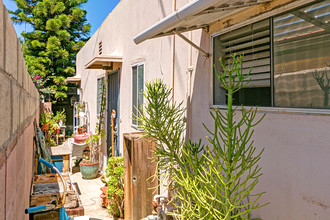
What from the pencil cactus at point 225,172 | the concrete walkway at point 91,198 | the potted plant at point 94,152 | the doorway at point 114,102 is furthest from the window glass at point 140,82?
the pencil cactus at point 225,172

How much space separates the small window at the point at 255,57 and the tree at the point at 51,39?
56.6ft

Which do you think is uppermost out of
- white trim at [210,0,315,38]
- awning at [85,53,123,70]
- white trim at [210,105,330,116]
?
awning at [85,53,123,70]

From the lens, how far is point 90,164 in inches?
330

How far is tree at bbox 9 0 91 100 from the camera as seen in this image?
1878 cm

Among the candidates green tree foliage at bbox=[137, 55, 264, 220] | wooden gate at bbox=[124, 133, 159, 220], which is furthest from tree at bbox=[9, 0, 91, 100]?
green tree foliage at bbox=[137, 55, 264, 220]

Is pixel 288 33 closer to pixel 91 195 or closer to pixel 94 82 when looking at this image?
pixel 91 195

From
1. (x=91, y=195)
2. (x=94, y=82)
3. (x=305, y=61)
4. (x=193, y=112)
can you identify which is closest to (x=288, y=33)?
(x=305, y=61)

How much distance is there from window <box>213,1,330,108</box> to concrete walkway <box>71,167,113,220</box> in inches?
170

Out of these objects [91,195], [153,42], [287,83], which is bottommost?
[91,195]

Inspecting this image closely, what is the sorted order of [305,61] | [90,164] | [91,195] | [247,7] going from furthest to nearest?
[90,164] → [91,195] → [247,7] → [305,61]

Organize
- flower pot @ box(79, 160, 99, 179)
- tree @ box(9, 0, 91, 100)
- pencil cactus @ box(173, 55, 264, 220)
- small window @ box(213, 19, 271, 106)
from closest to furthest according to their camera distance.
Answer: pencil cactus @ box(173, 55, 264, 220) < small window @ box(213, 19, 271, 106) < flower pot @ box(79, 160, 99, 179) < tree @ box(9, 0, 91, 100)

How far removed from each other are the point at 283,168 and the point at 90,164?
700 centimetres

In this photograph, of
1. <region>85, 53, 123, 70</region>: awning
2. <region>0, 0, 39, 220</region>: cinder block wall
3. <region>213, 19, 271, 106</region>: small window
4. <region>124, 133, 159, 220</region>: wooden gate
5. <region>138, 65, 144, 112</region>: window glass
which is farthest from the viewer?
<region>85, 53, 123, 70</region>: awning

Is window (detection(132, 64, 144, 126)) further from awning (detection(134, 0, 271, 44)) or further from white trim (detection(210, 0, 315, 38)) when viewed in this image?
white trim (detection(210, 0, 315, 38))
